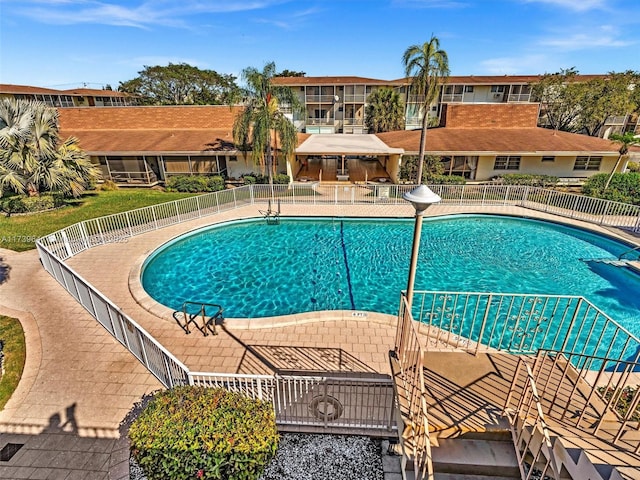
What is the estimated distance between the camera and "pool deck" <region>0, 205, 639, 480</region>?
15.9 feet

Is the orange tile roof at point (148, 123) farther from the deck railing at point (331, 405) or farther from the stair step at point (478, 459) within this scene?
the stair step at point (478, 459)

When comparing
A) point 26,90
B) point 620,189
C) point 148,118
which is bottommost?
point 620,189

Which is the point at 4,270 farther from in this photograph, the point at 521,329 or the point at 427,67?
the point at 427,67

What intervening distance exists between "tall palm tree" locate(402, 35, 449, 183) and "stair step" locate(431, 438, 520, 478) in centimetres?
1522

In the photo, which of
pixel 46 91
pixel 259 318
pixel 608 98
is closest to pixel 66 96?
pixel 46 91

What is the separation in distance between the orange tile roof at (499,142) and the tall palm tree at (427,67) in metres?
4.70

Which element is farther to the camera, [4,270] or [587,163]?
[587,163]

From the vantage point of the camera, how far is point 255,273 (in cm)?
1158

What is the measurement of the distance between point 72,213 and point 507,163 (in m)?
26.9

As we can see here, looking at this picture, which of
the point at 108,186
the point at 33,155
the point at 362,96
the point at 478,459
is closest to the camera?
the point at 478,459

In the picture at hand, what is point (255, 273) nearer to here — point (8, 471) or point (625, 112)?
point (8, 471)

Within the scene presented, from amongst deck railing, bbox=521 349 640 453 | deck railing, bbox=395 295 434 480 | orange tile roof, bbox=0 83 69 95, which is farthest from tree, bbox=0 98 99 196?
orange tile roof, bbox=0 83 69 95

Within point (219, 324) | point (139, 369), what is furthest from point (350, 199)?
point (139, 369)

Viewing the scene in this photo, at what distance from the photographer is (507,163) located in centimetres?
2186
